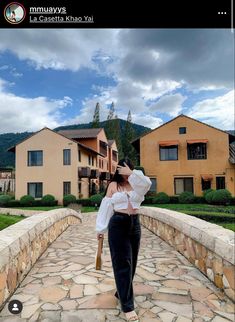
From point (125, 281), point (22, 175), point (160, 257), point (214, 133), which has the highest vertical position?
point (214, 133)

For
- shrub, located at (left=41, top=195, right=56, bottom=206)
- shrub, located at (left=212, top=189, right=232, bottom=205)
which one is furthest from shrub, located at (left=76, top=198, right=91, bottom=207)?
shrub, located at (left=212, top=189, right=232, bottom=205)

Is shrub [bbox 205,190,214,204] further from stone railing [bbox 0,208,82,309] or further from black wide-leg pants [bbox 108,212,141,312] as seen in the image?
black wide-leg pants [bbox 108,212,141,312]

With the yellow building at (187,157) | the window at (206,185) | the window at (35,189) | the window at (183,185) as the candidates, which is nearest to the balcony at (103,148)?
the window at (35,189)

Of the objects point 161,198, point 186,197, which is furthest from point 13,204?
point 186,197

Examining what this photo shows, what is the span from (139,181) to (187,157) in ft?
69.6

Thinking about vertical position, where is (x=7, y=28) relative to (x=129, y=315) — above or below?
above

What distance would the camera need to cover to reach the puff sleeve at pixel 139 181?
8.02 ft

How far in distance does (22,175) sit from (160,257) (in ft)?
72.8

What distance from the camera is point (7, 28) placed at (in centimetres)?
175

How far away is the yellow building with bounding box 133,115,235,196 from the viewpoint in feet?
73.3
